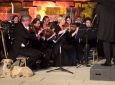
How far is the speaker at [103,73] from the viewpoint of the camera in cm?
903

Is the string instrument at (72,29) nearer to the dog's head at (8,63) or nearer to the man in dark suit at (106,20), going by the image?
the man in dark suit at (106,20)

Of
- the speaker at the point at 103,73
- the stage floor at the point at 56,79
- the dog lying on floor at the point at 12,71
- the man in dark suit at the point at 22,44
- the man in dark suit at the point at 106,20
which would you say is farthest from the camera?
the man in dark suit at the point at 22,44

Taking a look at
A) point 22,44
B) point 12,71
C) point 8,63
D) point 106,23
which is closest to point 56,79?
point 12,71

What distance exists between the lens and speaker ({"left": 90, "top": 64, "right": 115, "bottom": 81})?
29.6 feet

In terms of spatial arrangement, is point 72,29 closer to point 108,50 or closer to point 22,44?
point 22,44

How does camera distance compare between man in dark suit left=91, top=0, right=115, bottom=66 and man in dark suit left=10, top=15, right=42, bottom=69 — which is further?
man in dark suit left=10, top=15, right=42, bottom=69

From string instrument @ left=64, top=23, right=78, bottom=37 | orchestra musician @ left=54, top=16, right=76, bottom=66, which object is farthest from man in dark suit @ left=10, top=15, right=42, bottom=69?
string instrument @ left=64, top=23, right=78, bottom=37

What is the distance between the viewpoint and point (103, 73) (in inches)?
357

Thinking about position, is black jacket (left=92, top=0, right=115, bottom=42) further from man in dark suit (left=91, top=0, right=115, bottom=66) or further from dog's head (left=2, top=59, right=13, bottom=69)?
dog's head (left=2, top=59, right=13, bottom=69)

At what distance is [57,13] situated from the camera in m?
15.0

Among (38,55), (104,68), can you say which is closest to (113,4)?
(104,68)

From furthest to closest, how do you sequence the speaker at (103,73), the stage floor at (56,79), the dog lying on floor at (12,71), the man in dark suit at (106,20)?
1. the dog lying on floor at (12,71)
2. the man in dark suit at (106,20)
3. the speaker at (103,73)
4. the stage floor at (56,79)

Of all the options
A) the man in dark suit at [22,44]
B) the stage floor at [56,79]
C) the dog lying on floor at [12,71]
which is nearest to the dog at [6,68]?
the dog lying on floor at [12,71]

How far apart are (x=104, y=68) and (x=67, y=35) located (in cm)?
264
